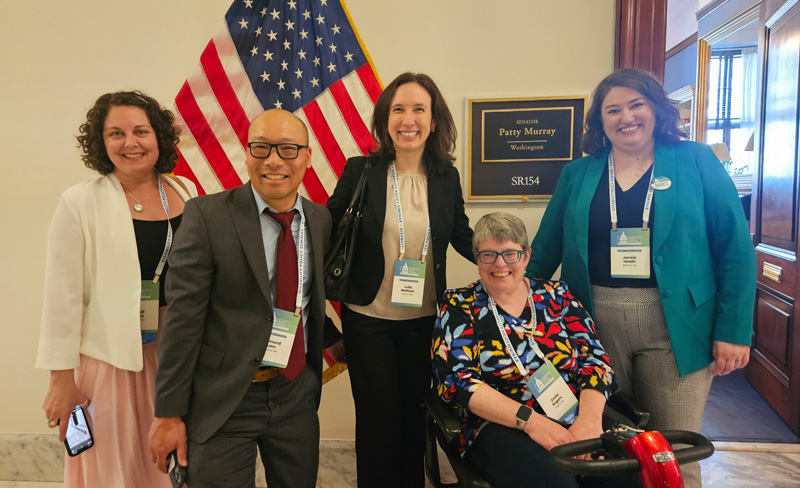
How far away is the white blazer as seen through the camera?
5.20ft

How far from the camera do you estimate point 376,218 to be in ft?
5.89

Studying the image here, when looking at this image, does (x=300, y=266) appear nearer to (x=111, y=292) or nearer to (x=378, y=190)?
(x=378, y=190)

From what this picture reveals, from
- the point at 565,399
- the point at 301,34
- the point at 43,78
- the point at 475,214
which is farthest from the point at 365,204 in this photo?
the point at 43,78

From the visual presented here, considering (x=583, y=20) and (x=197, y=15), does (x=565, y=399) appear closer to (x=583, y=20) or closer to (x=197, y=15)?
(x=583, y=20)

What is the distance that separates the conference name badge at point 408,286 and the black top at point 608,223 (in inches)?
26.9

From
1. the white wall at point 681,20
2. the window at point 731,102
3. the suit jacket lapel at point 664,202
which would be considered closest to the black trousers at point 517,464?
the suit jacket lapel at point 664,202

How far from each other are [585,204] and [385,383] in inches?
42.6

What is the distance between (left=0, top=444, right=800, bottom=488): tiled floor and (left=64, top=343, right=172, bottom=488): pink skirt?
3.85 ft

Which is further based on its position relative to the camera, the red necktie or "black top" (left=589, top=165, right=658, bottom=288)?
"black top" (left=589, top=165, right=658, bottom=288)

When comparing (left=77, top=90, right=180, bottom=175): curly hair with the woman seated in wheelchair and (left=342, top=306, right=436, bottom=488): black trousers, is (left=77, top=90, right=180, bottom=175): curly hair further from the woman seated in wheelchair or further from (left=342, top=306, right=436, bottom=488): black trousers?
the woman seated in wheelchair

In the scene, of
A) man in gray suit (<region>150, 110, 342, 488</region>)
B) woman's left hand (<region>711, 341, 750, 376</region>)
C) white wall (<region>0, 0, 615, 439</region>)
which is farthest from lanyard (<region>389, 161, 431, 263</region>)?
woman's left hand (<region>711, 341, 750, 376</region>)

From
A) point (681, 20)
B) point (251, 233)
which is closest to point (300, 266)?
point (251, 233)

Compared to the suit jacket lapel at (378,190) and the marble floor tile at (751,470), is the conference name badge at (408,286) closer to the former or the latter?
the suit jacket lapel at (378,190)

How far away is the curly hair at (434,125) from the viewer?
1848mm
